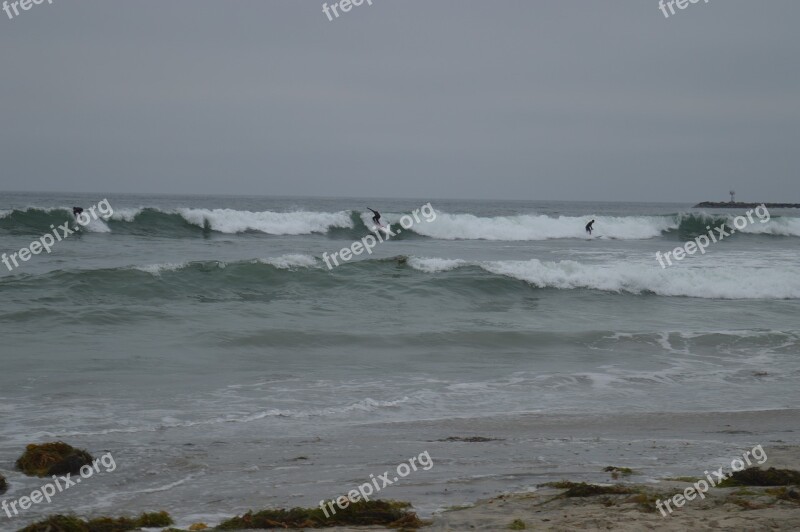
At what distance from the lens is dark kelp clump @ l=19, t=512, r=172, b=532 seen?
4.47m

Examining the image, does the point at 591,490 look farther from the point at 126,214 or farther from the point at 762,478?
the point at 126,214

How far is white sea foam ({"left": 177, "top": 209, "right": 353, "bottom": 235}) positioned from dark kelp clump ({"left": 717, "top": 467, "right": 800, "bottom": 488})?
104 feet

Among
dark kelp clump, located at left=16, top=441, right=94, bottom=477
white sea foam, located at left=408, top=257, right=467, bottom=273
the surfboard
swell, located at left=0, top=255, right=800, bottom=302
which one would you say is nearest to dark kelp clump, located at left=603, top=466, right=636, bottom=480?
dark kelp clump, located at left=16, top=441, right=94, bottom=477

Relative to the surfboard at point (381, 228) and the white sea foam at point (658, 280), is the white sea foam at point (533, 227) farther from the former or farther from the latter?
the white sea foam at point (658, 280)

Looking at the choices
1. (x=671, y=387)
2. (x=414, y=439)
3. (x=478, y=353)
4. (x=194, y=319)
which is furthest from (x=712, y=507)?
(x=194, y=319)

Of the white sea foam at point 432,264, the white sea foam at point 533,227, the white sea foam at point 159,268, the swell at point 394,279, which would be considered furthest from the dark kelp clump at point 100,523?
the white sea foam at point 533,227

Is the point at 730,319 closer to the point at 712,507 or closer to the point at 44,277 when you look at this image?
the point at 712,507

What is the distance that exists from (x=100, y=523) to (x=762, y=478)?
14.3 feet

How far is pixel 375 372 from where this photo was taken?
1052cm

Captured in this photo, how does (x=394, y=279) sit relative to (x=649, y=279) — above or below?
above

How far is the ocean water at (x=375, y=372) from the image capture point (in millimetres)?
6105

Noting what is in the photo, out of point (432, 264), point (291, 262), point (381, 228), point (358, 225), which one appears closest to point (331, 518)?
point (291, 262)

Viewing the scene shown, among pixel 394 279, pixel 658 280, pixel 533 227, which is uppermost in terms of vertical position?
pixel 394 279

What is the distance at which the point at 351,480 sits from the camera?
19.0 feet
